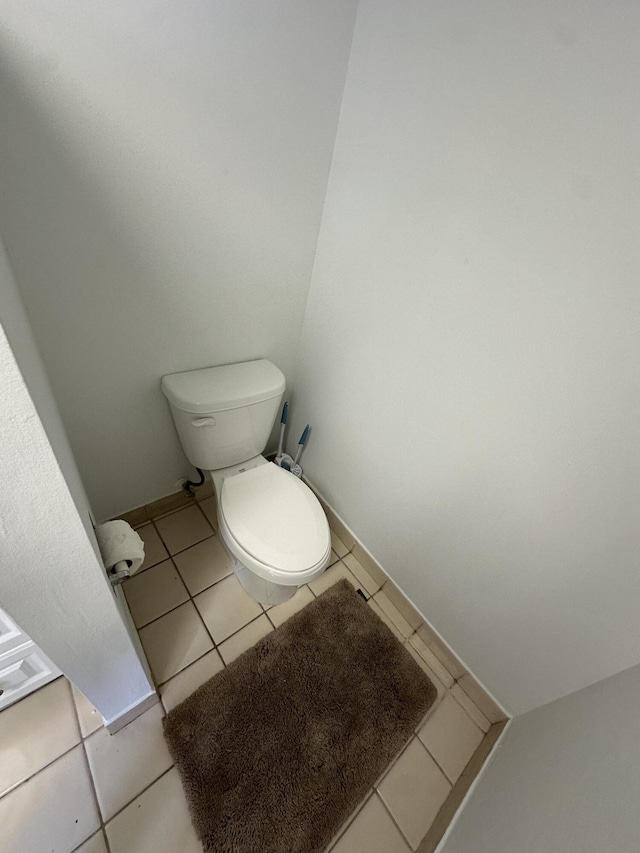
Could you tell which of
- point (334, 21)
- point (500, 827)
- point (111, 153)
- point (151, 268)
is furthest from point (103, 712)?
point (334, 21)

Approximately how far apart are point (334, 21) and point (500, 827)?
183 centimetres

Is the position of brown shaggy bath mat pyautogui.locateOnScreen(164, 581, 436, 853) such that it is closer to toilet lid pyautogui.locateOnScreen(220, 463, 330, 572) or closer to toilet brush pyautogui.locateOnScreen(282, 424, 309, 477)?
toilet lid pyautogui.locateOnScreen(220, 463, 330, 572)

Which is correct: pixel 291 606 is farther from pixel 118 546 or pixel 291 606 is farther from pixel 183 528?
pixel 118 546

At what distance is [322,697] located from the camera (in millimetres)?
1092

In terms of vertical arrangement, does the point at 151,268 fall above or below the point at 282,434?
above

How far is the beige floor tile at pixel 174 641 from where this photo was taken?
1.09 metres

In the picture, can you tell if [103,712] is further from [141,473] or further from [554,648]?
[554,648]

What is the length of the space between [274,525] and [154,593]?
22.0 inches

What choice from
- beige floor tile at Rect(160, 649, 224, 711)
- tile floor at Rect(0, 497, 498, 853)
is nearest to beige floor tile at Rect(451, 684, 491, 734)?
tile floor at Rect(0, 497, 498, 853)

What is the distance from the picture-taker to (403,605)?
1308 mm

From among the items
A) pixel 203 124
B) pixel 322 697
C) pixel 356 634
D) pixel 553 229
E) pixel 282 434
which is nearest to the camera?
pixel 553 229

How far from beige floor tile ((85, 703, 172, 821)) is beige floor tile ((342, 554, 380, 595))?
0.79 meters

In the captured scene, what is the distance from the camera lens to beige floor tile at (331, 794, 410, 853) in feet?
2.89

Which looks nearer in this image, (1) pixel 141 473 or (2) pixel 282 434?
(1) pixel 141 473
